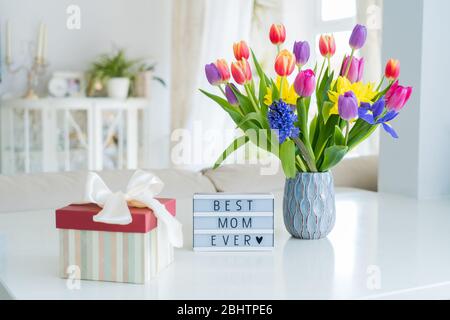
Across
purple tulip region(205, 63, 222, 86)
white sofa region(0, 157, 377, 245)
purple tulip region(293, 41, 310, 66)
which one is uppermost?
purple tulip region(293, 41, 310, 66)

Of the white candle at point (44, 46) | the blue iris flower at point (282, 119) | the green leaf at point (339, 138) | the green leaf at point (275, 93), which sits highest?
the white candle at point (44, 46)

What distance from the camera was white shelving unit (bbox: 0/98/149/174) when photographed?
422cm

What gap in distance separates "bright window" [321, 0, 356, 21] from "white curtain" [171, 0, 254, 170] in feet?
1.89

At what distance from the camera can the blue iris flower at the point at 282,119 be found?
1071mm

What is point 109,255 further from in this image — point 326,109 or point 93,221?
point 326,109

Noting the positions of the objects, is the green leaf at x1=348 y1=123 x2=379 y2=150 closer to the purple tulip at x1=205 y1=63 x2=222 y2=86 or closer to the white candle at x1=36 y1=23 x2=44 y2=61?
the purple tulip at x1=205 y1=63 x2=222 y2=86

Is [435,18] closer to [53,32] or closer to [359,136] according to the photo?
[359,136]

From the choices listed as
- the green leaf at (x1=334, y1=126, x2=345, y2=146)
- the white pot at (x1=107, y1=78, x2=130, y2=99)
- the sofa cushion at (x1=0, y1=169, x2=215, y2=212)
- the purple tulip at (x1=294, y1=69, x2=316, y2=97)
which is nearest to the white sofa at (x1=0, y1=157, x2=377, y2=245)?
the sofa cushion at (x1=0, y1=169, x2=215, y2=212)

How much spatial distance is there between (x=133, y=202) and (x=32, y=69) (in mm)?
3750

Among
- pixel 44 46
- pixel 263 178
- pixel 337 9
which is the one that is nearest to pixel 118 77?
pixel 44 46

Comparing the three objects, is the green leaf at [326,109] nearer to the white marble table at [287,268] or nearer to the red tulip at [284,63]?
the red tulip at [284,63]

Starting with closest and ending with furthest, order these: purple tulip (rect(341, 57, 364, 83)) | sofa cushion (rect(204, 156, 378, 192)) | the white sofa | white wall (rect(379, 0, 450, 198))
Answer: purple tulip (rect(341, 57, 364, 83)), the white sofa, white wall (rect(379, 0, 450, 198)), sofa cushion (rect(204, 156, 378, 192))

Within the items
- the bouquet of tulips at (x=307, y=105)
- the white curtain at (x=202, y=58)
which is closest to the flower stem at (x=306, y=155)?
the bouquet of tulips at (x=307, y=105)

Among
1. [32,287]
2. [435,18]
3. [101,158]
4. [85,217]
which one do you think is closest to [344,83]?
[85,217]
